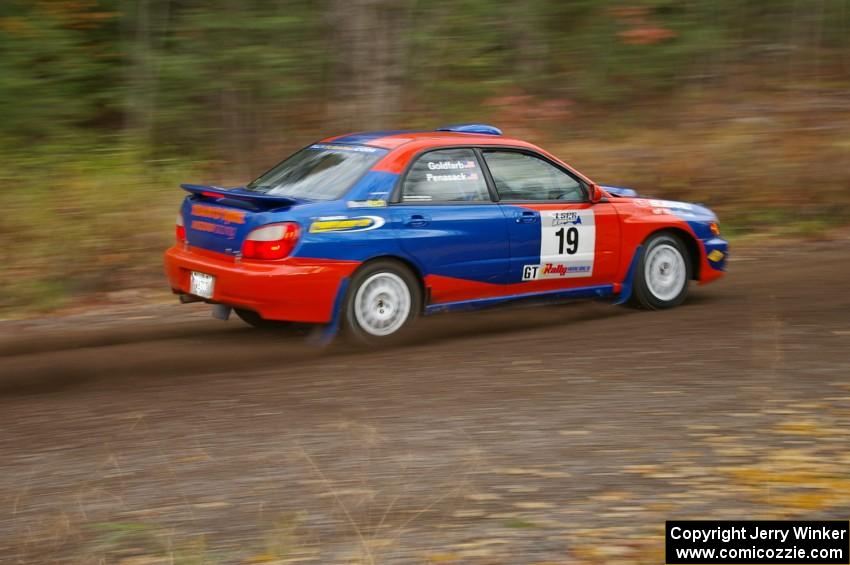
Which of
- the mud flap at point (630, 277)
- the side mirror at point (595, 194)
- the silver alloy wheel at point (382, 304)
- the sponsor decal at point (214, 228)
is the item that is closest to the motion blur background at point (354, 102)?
the sponsor decal at point (214, 228)

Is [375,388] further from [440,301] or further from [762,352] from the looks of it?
[762,352]

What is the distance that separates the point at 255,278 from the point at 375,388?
125cm

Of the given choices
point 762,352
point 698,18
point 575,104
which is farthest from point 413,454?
Answer: point 698,18

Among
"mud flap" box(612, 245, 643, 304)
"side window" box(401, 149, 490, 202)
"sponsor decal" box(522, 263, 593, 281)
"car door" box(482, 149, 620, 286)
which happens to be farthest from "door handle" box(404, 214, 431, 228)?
"mud flap" box(612, 245, 643, 304)

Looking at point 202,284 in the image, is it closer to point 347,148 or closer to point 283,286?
point 283,286

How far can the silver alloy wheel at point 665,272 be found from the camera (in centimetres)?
924

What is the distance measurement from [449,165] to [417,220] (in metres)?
0.59

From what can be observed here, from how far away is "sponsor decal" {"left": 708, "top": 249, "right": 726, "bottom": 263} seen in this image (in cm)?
951

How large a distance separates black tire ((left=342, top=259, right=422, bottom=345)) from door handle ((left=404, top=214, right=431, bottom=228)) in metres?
0.31

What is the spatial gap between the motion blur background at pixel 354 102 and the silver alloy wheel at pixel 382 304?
3.75 m

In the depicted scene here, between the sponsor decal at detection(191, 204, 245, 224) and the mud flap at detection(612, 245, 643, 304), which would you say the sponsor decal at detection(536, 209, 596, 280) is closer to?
the mud flap at detection(612, 245, 643, 304)

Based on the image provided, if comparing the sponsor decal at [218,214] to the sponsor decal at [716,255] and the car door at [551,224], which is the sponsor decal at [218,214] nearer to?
the car door at [551,224]

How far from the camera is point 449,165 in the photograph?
27.0 ft

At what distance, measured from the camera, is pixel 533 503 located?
188 inches
